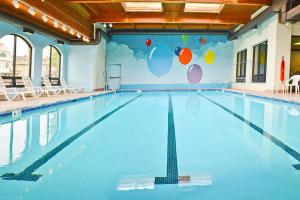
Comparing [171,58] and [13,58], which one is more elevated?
[171,58]

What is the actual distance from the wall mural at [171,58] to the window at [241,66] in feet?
2.93

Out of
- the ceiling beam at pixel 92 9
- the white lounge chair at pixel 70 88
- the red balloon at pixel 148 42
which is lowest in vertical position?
the white lounge chair at pixel 70 88

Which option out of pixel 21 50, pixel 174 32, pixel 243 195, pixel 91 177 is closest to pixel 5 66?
pixel 21 50

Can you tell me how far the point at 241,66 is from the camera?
52.7ft

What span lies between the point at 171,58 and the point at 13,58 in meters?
9.99

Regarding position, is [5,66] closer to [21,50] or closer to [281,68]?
[21,50]

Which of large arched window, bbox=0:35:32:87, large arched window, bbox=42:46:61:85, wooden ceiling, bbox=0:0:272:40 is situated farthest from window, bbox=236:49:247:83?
large arched window, bbox=0:35:32:87

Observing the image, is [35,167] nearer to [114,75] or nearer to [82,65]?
[82,65]

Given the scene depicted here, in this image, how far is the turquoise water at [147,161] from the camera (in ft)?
6.10

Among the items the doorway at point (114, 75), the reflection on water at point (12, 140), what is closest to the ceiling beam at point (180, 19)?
the doorway at point (114, 75)

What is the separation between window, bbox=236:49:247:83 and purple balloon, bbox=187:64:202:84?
2238mm

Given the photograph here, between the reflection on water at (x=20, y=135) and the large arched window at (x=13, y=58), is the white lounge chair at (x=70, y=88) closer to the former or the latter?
the large arched window at (x=13, y=58)

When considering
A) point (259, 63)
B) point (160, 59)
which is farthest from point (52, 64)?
point (259, 63)

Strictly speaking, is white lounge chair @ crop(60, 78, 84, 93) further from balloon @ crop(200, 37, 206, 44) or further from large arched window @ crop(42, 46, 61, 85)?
balloon @ crop(200, 37, 206, 44)
